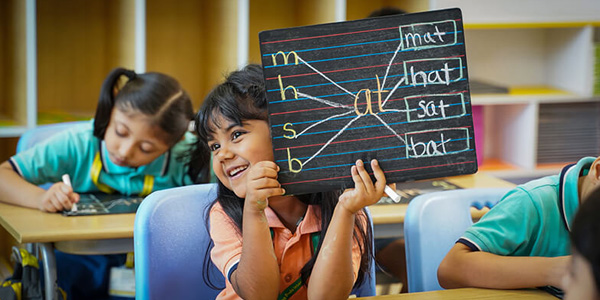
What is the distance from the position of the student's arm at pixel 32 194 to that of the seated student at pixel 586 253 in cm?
143

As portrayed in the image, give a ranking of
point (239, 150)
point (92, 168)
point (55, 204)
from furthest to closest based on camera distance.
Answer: point (92, 168) → point (55, 204) → point (239, 150)

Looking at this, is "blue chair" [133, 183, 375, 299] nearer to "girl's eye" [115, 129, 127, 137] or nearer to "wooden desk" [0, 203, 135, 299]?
"wooden desk" [0, 203, 135, 299]

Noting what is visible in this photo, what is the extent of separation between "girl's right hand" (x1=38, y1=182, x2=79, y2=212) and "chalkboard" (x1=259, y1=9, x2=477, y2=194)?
37.8 inches

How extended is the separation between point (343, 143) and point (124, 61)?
1647 millimetres

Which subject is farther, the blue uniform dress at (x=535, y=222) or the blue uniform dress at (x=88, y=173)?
the blue uniform dress at (x=88, y=173)

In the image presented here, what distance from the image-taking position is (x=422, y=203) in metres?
1.37

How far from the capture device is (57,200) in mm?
1794

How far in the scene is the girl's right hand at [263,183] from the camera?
1040 millimetres

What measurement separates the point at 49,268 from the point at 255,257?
771 mm

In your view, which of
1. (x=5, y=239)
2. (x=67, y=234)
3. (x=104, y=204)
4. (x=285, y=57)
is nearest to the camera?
(x=285, y=57)

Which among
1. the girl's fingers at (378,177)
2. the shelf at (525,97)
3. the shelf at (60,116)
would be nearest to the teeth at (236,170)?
the girl's fingers at (378,177)

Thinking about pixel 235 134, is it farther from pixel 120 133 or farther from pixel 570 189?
pixel 120 133

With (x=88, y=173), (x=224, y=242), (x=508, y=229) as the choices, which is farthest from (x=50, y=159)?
(x=508, y=229)

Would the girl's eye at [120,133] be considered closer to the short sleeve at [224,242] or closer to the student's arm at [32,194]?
the student's arm at [32,194]
